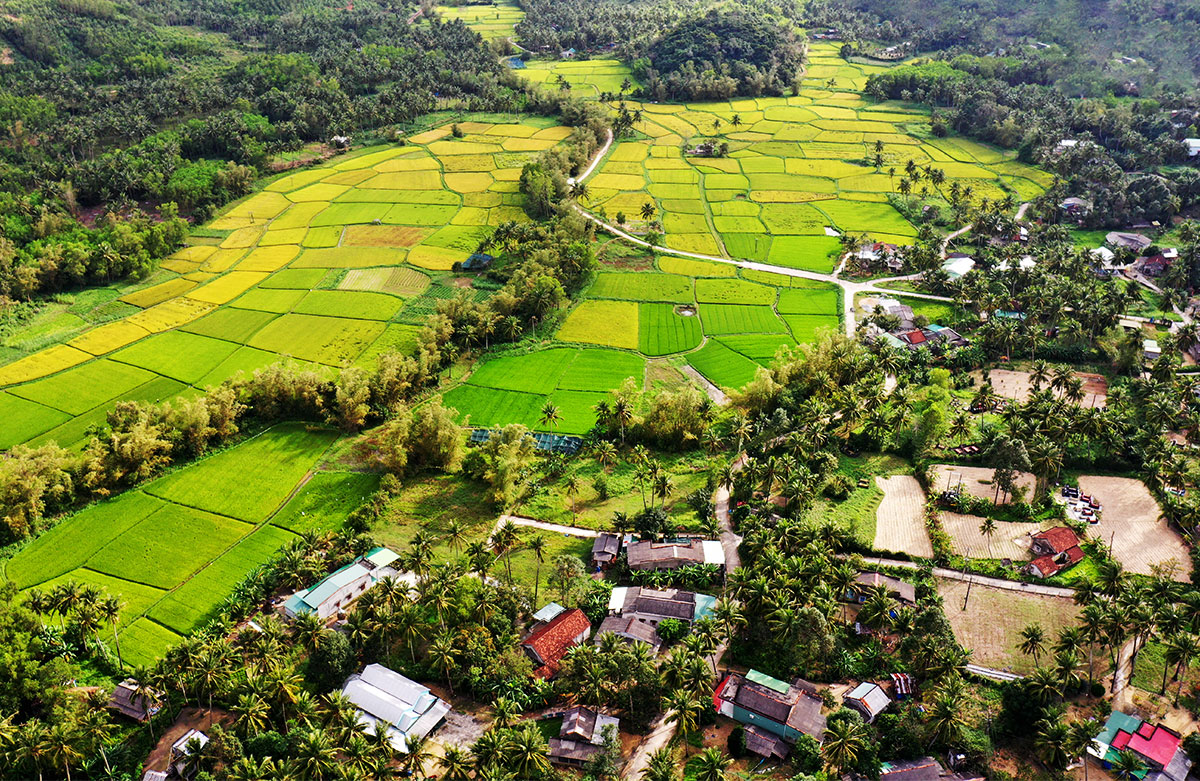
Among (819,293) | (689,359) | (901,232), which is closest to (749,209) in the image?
(901,232)

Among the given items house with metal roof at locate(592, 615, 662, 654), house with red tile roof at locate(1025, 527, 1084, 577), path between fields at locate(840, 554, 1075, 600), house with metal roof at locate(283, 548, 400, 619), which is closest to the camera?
house with metal roof at locate(592, 615, 662, 654)

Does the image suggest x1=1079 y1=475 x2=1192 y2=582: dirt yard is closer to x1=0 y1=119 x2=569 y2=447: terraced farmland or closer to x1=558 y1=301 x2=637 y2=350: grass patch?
x1=558 y1=301 x2=637 y2=350: grass patch

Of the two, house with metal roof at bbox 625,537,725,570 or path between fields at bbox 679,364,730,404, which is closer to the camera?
house with metal roof at bbox 625,537,725,570

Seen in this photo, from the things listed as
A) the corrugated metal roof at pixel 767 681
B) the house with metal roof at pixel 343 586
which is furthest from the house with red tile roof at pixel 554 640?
the house with metal roof at pixel 343 586

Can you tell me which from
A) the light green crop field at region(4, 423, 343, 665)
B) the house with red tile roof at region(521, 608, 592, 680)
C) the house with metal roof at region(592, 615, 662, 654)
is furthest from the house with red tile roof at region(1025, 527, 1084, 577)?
the light green crop field at region(4, 423, 343, 665)

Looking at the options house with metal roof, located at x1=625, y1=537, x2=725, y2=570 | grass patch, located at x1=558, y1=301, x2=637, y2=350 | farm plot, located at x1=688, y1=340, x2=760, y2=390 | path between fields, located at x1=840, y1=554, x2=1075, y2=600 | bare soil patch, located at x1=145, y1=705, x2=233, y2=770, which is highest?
grass patch, located at x1=558, y1=301, x2=637, y2=350

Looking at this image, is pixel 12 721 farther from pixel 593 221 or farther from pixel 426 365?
pixel 593 221

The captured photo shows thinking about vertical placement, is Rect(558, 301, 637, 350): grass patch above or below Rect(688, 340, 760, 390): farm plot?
above
